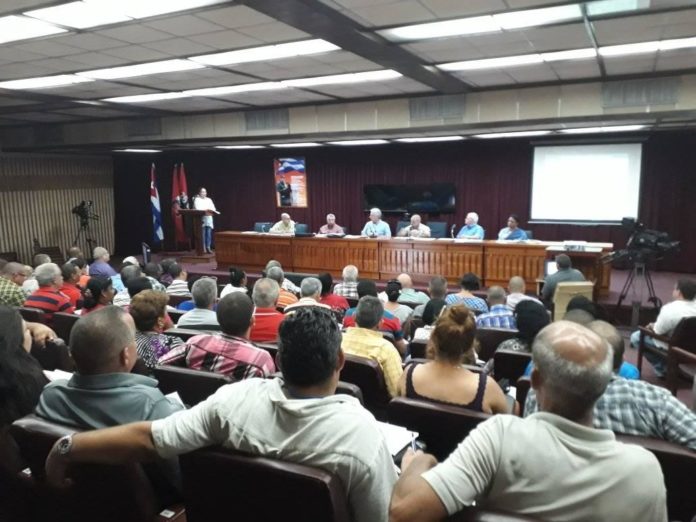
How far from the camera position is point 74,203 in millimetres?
13391

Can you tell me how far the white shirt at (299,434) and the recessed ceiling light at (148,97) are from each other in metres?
→ 7.08

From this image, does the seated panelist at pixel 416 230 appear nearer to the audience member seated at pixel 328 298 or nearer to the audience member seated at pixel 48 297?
the audience member seated at pixel 328 298

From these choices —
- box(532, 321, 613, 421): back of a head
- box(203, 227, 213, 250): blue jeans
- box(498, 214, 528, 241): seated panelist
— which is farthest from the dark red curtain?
box(532, 321, 613, 421): back of a head

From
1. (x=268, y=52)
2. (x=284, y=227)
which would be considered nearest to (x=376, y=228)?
(x=284, y=227)

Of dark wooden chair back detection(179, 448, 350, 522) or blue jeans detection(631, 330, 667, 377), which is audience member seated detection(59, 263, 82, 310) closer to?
dark wooden chair back detection(179, 448, 350, 522)

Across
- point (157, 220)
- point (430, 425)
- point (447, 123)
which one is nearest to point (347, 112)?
point (447, 123)

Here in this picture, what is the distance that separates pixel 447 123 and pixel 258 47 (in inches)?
153

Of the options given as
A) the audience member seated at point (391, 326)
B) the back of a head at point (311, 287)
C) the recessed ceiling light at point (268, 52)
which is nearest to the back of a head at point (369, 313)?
the audience member seated at point (391, 326)

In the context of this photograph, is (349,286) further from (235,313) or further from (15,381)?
(15,381)

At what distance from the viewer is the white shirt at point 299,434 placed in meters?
1.25

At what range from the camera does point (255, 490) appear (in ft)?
4.17

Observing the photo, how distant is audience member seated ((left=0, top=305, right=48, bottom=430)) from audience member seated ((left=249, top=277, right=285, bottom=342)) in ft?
5.49

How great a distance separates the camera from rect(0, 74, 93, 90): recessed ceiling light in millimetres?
6184

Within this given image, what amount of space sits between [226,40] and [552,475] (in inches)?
178
